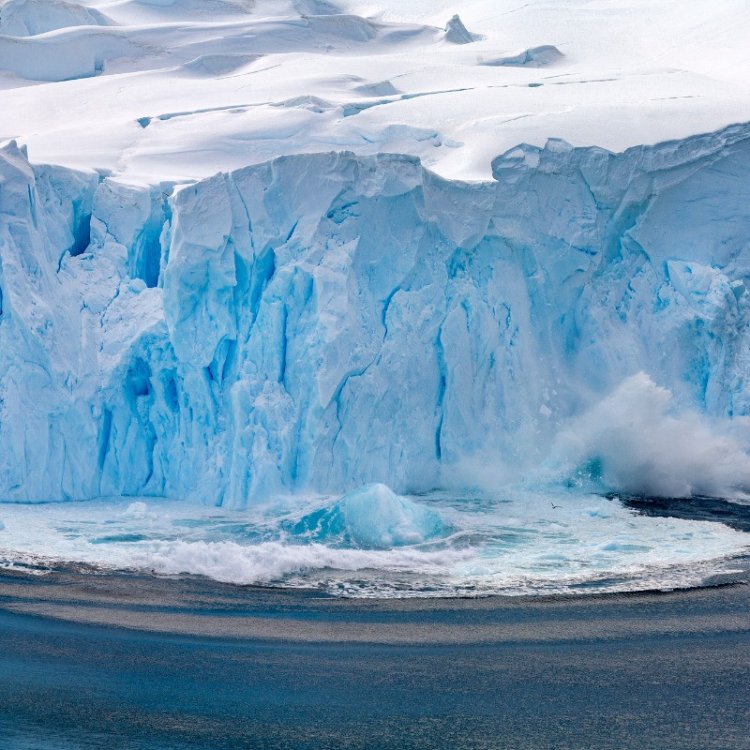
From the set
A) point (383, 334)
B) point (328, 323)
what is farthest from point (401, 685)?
point (383, 334)

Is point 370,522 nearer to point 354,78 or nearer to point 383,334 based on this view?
point 383,334

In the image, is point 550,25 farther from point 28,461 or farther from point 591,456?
point 28,461

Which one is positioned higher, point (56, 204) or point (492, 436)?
point (56, 204)

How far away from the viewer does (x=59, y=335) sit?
455 inches

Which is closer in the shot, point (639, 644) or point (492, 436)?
point (639, 644)

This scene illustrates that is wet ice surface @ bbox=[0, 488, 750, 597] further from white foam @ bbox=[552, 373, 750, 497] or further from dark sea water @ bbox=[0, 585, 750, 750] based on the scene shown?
white foam @ bbox=[552, 373, 750, 497]

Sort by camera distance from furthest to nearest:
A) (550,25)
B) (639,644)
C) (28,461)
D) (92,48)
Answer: (550,25), (92,48), (28,461), (639,644)

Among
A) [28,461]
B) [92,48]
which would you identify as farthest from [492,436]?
[92,48]

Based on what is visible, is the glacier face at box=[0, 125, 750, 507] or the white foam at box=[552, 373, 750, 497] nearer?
the glacier face at box=[0, 125, 750, 507]

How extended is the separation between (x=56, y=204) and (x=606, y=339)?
648 centimetres

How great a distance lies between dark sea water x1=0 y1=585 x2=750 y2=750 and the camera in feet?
19.4

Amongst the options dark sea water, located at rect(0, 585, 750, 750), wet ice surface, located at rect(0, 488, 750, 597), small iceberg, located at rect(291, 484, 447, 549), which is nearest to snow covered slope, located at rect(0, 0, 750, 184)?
wet ice surface, located at rect(0, 488, 750, 597)

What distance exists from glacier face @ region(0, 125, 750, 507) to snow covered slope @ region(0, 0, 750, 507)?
0.03m

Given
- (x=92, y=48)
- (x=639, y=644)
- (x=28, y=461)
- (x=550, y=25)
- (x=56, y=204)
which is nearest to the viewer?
(x=639, y=644)
